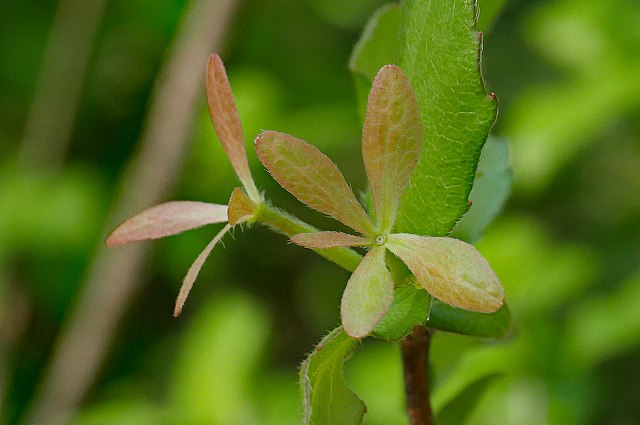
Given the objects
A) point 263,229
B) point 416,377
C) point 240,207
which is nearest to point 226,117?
point 240,207

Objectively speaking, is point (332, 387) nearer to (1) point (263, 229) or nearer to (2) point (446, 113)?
(2) point (446, 113)

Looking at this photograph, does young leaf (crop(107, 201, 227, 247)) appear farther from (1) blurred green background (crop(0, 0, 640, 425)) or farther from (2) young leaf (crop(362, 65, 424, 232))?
(1) blurred green background (crop(0, 0, 640, 425))

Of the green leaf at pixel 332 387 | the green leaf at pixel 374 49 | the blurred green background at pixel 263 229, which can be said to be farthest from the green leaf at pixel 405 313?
the blurred green background at pixel 263 229

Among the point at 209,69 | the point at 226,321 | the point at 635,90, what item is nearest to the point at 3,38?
the point at 226,321

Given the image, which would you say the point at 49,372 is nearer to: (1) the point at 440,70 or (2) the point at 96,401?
(2) the point at 96,401

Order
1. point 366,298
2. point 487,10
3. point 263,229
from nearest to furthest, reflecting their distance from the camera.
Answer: point 366,298, point 487,10, point 263,229

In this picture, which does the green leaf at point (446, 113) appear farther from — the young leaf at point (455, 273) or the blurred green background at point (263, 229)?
the blurred green background at point (263, 229)
